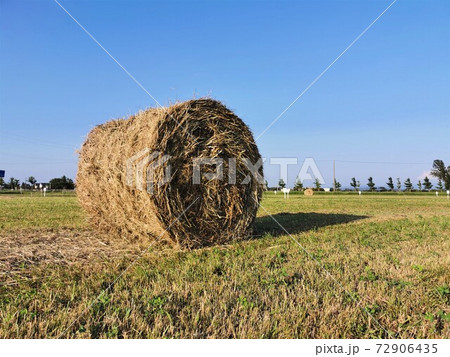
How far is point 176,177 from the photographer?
21.4 feet

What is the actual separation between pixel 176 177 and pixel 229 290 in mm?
3170

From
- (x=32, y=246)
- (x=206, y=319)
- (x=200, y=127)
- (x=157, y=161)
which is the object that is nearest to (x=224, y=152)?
(x=200, y=127)

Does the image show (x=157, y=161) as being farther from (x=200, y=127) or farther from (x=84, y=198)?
(x=84, y=198)

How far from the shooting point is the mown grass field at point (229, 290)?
9.61 feet

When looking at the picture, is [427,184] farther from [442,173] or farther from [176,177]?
[176,177]

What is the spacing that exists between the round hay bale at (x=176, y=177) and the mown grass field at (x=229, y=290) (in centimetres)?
57

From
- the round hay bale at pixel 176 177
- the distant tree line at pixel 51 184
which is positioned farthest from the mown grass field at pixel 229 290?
the distant tree line at pixel 51 184

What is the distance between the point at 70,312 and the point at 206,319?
4.04 ft

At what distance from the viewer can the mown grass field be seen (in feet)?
9.61

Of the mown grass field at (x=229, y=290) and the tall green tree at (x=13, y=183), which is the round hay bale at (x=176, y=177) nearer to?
the mown grass field at (x=229, y=290)

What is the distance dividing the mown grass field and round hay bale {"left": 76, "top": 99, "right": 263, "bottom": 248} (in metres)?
0.57

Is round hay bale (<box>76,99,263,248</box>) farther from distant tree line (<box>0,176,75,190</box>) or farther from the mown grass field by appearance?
distant tree line (<box>0,176,75,190</box>)

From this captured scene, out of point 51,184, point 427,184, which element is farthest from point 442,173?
point 51,184

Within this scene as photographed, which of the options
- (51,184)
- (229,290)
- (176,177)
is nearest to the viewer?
(229,290)
